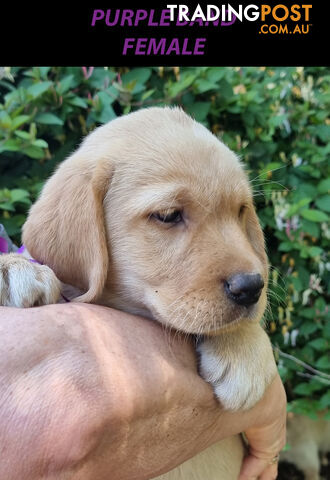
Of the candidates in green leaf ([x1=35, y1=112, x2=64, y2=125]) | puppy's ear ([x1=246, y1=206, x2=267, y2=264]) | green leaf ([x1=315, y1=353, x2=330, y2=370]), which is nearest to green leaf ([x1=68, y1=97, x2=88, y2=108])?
green leaf ([x1=35, y1=112, x2=64, y2=125])

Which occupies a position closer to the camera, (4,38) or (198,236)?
(198,236)

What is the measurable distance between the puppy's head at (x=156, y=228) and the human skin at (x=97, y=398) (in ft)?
0.56

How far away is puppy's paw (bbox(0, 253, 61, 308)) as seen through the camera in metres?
1.70

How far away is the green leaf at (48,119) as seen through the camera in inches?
115

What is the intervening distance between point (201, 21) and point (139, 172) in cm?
182

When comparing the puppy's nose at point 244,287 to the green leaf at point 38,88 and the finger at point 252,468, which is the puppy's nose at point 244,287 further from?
the green leaf at point 38,88

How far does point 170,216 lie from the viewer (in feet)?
6.14

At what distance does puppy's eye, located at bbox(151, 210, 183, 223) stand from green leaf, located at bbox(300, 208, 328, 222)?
1.93 m

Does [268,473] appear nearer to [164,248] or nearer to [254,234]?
[254,234]

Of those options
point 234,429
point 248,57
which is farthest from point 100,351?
point 248,57

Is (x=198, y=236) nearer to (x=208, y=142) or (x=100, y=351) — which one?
(x=208, y=142)

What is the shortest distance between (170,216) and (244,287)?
1.18 feet

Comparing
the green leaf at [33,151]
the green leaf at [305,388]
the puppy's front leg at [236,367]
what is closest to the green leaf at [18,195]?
the green leaf at [33,151]

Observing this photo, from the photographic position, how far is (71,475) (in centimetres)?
136
